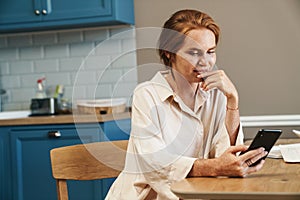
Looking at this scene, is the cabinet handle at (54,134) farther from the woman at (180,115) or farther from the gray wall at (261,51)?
the woman at (180,115)

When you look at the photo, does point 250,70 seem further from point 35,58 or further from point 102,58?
point 35,58

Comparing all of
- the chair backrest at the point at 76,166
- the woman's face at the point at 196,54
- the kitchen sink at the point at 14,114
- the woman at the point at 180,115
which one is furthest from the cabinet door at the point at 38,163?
the woman's face at the point at 196,54

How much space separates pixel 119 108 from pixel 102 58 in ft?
1.90

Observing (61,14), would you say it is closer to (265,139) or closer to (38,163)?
(38,163)

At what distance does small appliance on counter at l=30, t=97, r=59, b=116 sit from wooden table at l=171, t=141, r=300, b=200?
9.13 ft

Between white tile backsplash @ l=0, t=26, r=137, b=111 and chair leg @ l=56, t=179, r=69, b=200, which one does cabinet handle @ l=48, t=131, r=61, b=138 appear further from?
chair leg @ l=56, t=179, r=69, b=200

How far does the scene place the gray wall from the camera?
13.6 feet

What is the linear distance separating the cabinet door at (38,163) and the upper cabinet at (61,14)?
2.56 feet

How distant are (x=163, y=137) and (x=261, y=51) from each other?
226 centimetres

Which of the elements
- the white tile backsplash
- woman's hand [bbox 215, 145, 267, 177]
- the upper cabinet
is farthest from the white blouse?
the white tile backsplash

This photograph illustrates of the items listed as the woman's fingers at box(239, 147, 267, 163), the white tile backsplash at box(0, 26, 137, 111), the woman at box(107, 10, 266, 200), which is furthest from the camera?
the white tile backsplash at box(0, 26, 137, 111)

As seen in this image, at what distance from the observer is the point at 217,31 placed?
7.10 feet

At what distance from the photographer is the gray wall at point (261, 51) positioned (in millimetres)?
4156

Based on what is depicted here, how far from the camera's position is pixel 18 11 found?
14.6 feet
